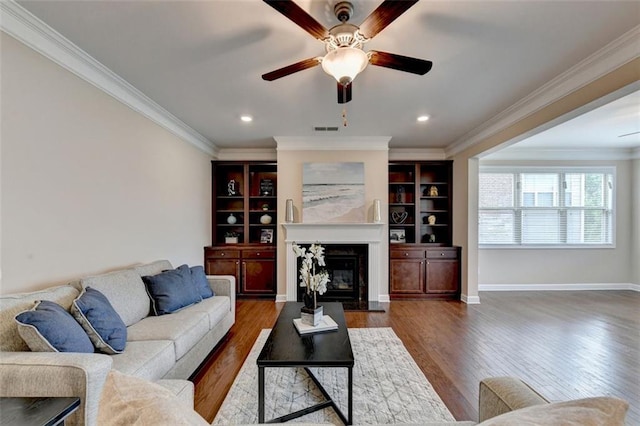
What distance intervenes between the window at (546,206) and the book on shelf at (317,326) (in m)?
4.51

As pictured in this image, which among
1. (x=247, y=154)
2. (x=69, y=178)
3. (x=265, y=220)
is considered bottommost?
(x=265, y=220)

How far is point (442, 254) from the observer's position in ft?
16.4

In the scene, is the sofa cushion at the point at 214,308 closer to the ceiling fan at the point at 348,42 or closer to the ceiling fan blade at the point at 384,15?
the ceiling fan at the point at 348,42

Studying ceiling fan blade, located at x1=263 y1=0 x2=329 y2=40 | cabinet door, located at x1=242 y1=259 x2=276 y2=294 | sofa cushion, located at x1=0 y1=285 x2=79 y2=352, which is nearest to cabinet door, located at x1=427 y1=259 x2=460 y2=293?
cabinet door, located at x1=242 y1=259 x2=276 y2=294

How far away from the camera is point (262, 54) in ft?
7.56

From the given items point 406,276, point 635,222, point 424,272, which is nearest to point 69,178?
point 406,276

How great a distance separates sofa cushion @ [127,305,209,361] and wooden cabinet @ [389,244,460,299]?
3.29m

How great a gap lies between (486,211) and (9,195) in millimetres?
6509

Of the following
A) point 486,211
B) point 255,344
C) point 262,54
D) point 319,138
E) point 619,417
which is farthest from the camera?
point 486,211

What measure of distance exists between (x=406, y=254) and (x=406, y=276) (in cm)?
38

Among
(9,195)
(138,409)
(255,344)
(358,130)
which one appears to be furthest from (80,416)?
(358,130)

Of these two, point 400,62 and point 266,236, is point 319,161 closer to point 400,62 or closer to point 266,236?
point 266,236

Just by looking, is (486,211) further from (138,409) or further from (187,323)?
(138,409)

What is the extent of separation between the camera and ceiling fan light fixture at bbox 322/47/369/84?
5.79ft
